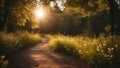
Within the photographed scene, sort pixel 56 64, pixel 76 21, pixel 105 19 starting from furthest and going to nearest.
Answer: pixel 76 21 < pixel 105 19 < pixel 56 64

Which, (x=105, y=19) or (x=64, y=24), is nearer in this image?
(x=105, y=19)

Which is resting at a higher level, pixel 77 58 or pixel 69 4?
pixel 69 4

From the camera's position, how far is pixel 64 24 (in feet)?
179

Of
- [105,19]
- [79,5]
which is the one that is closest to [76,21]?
[105,19]

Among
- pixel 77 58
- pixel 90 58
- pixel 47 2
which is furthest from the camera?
pixel 47 2

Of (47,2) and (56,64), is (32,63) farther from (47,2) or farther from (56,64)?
(47,2)

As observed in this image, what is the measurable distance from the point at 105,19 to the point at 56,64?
138 ft

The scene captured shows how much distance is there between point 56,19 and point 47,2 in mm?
38049

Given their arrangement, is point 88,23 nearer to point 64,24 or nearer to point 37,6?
point 64,24

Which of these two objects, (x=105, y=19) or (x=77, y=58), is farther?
(x=105, y=19)

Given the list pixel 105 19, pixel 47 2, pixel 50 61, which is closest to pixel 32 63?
pixel 50 61

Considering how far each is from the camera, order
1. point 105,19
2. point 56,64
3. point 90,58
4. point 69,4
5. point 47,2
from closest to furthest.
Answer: point 90,58, point 56,64, point 47,2, point 69,4, point 105,19

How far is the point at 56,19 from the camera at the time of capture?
180 feet

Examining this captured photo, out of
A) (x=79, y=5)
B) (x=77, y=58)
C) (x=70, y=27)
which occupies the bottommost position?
(x=70, y=27)
